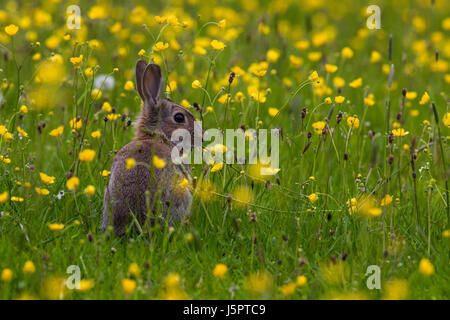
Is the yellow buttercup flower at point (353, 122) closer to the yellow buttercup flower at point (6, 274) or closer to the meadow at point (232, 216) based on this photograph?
the meadow at point (232, 216)

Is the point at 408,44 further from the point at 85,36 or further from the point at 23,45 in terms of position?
the point at 23,45

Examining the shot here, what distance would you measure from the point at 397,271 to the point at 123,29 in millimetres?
6972

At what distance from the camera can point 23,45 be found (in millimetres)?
9930

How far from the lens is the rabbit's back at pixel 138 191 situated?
508 cm

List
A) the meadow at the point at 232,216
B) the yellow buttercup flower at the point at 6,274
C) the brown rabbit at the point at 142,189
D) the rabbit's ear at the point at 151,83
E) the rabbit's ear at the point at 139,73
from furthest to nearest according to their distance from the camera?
1. the rabbit's ear at the point at 139,73
2. the rabbit's ear at the point at 151,83
3. the brown rabbit at the point at 142,189
4. the meadow at the point at 232,216
5. the yellow buttercup flower at the point at 6,274

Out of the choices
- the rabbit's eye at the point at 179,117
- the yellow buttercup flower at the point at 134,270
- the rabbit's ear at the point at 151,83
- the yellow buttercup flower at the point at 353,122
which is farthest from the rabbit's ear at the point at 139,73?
the yellow buttercup flower at the point at 134,270

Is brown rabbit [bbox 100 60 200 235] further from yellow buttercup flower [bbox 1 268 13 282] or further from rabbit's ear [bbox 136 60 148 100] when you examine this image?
yellow buttercup flower [bbox 1 268 13 282]

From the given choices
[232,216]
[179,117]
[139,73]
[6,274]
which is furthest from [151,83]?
[6,274]

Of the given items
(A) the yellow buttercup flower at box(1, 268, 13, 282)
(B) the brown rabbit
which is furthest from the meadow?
(B) the brown rabbit

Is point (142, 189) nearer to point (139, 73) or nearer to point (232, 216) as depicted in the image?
point (232, 216)

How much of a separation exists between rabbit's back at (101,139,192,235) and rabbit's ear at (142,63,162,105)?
40.0 inches

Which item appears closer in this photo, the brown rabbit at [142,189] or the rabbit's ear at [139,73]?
the brown rabbit at [142,189]

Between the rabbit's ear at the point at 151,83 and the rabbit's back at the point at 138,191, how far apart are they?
1017 mm
